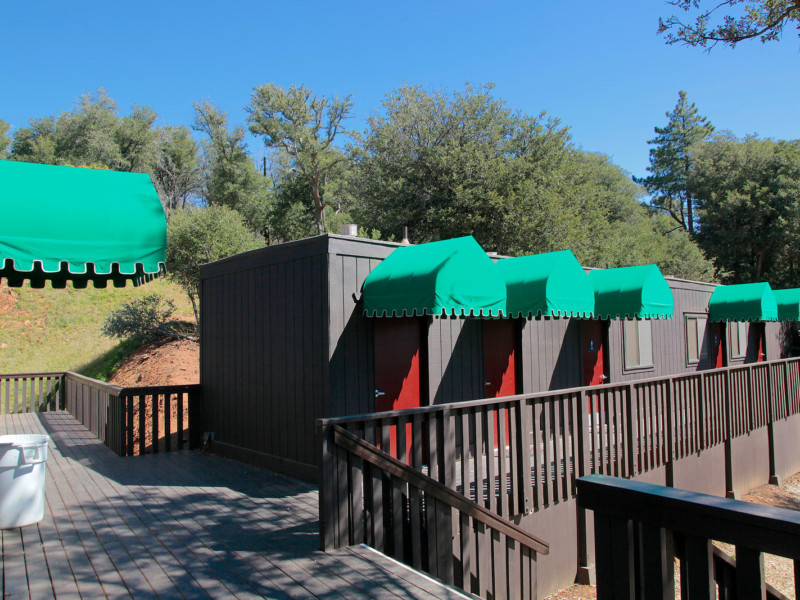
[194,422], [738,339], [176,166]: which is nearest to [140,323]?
[194,422]

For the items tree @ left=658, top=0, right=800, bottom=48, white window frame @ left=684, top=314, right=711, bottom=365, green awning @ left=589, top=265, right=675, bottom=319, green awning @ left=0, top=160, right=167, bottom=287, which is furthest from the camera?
white window frame @ left=684, top=314, right=711, bottom=365

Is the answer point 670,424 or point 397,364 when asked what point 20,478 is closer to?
point 397,364

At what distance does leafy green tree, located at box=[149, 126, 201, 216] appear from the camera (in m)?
37.1

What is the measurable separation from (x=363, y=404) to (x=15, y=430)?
709 centimetres

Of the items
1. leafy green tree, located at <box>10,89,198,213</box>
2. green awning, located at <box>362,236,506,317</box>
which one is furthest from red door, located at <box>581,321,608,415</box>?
leafy green tree, located at <box>10,89,198,213</box>

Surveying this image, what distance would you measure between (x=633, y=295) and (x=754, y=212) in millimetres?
22767

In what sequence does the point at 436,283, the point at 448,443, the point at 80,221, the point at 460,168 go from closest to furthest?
the point at 80,221 → the point at 448,443 → the point at 436,283 → the point at 460,168

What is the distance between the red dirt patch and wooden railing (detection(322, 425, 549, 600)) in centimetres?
1198

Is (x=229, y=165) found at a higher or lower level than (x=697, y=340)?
higher

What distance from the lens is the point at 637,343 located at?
11859mm

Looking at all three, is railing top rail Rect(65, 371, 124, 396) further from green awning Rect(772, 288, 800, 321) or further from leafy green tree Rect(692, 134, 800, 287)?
leafy green tree Rect(692, 134, 800, 287)

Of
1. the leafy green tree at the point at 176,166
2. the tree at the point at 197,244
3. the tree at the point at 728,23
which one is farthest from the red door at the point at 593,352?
the leafy green tree at the point at 176,166

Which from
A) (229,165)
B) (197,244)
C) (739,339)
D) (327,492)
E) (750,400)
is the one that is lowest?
(750,400)

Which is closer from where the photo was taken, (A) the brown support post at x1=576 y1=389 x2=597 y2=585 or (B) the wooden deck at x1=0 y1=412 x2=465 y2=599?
(B) the wooden deck at x1=0 y1=412 x2=465 y2=599
